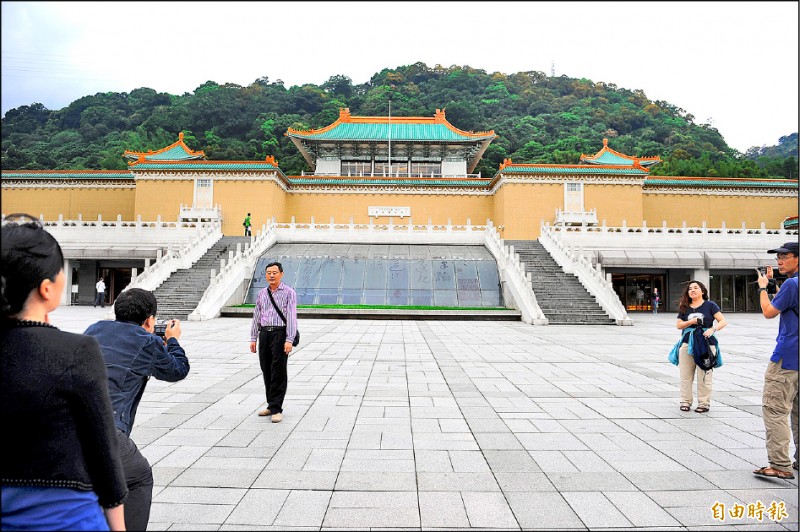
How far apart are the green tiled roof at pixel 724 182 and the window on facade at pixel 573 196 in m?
4.31

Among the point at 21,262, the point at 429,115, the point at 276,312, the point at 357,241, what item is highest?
the point at 429,115

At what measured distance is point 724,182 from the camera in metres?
27.7

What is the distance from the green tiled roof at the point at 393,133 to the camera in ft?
99.1

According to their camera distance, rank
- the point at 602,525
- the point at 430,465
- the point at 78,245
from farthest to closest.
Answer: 1. the point at 78,245
2. the point at 430,465
3. the point at 602,525

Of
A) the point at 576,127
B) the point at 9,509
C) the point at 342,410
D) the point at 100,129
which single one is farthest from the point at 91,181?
the point at 576,127

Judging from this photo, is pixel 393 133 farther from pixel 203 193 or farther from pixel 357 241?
pixel 203 193

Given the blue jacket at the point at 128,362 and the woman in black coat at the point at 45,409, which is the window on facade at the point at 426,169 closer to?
the blue jacket at the point at 128,362

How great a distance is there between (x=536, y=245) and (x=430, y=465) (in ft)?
68.5

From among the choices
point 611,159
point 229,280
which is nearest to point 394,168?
point 611,159

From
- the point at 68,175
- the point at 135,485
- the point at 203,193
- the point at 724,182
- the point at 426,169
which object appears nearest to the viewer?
the point at 135,485

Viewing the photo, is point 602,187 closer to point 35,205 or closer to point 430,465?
point 430,465

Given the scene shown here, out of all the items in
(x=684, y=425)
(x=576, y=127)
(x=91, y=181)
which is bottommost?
(x=684, y=425)

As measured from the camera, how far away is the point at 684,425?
438 cm

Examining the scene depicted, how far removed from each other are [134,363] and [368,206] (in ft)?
86.7
